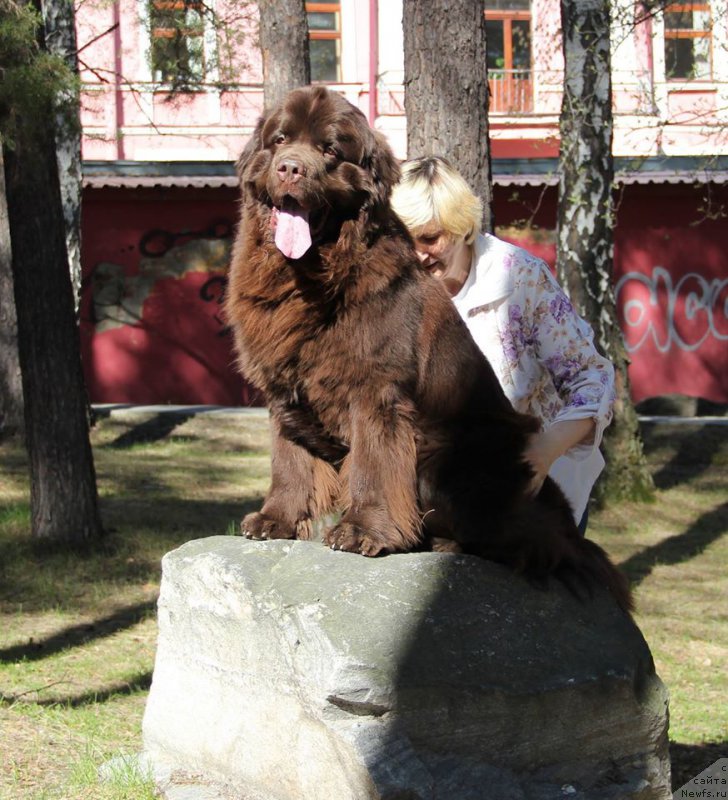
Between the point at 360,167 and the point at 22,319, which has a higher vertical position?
the point at 360,167

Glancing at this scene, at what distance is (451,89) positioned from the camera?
20.6 ft

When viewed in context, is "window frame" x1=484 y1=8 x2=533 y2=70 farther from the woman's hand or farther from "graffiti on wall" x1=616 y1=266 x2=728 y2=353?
the woman's hand

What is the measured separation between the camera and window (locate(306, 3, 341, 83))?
2394cm

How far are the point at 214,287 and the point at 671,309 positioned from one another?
23.0ft

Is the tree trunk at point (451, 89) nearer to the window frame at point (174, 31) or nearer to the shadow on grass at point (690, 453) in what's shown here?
the shadow on grass at point (690, 453)

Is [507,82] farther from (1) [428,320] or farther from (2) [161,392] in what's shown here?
(1) [428,320]

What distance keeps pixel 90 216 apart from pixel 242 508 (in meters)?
7.89

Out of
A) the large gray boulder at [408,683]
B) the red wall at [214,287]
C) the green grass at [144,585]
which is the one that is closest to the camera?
the large gray boulder at [408,683]

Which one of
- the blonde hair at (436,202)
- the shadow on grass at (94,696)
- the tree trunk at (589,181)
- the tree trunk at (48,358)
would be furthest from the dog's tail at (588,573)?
the tree trunk at (589,181)

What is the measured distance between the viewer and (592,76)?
977cm

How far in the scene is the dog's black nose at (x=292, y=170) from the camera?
11.3ft

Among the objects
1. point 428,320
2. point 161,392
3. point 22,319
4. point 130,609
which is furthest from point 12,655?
point 161,392

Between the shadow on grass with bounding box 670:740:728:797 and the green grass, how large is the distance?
0.01 metres

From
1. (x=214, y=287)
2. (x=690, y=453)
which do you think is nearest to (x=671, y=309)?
(x=690, y=453)
